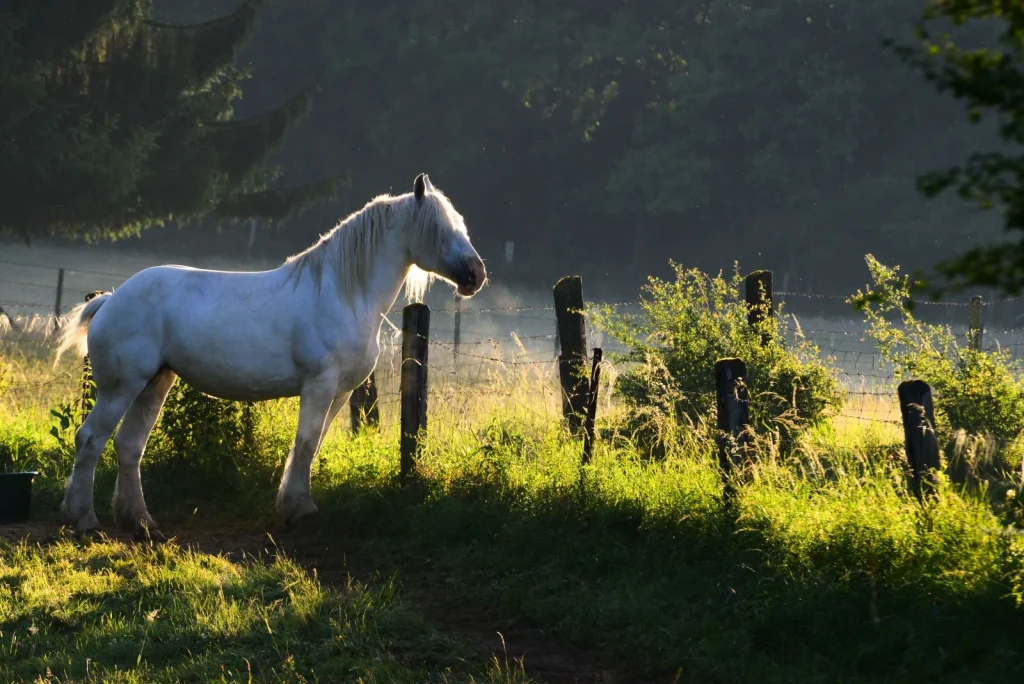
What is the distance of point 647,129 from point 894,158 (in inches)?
356

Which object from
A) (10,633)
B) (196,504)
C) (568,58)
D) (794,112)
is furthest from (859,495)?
(568,58)

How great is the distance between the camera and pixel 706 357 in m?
9.59

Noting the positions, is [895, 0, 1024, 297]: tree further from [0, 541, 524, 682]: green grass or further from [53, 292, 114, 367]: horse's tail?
[53, 292, 114, 367]: horse's tail

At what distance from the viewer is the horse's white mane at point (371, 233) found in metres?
7.95

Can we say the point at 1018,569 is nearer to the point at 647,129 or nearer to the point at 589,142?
the point at 647,129

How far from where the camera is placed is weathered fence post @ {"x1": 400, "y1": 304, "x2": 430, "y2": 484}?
26.9 ft

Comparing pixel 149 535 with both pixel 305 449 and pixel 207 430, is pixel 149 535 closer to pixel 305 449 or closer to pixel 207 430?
pixel 305 449

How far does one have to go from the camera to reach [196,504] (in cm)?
877

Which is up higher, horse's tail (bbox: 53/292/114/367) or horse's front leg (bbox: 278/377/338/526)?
horse's tail (bbox: 53/292/114/367)

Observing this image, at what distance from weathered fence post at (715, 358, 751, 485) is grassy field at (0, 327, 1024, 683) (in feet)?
0.54

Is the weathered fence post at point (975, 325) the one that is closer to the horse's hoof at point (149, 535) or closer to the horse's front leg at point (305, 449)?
the horse's front leg at point (305, 449)

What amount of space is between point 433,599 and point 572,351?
135 inches

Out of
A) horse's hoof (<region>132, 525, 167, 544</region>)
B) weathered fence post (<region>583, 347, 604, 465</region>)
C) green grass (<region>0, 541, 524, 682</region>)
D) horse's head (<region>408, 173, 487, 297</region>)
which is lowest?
green grass (<region>0, 541, 524, 682</region>)

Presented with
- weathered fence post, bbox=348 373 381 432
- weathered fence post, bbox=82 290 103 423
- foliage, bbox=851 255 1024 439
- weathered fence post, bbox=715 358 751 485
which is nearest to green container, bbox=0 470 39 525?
weathered fence post, bbox=82 290 103 423
